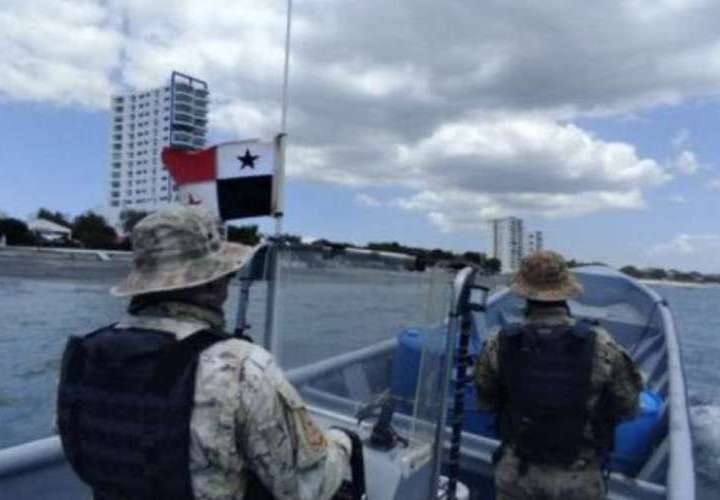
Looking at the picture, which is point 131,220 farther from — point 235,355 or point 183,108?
point 235,355

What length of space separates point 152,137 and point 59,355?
7.97 m

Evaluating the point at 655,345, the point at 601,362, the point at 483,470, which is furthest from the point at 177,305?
the point at 655,345

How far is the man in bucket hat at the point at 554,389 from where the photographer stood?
3.09 m

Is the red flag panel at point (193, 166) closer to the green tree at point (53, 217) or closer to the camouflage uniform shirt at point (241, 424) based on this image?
the camouflage uniform shirt at point (241, 424)

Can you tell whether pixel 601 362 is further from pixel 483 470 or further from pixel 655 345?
pixel 655 345

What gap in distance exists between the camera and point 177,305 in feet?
5.96

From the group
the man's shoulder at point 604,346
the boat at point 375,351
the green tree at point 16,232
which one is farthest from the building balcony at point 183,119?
the green tree at point 16,232

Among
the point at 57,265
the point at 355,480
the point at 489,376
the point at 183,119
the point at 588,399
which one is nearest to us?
the point at 355,480

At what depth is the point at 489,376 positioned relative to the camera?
3340 millimetres

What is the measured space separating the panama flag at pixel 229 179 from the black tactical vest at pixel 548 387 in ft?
4.01

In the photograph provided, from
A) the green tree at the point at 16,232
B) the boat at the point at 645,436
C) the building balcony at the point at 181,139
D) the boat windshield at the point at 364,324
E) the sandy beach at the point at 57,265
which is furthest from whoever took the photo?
the green tree at the point at 16,232

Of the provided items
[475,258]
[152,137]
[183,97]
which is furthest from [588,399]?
[152,137]

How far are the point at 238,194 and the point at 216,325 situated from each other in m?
1.40

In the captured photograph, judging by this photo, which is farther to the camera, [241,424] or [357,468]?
[357,468]
